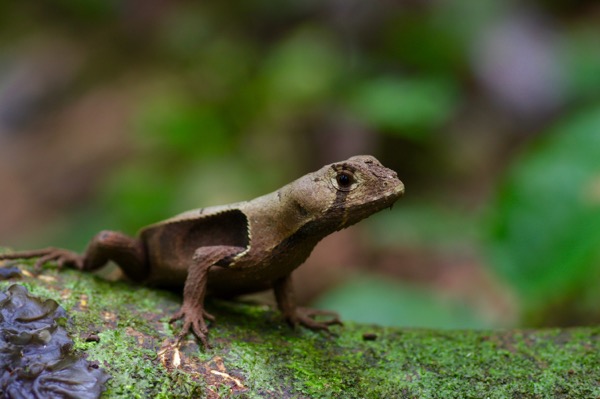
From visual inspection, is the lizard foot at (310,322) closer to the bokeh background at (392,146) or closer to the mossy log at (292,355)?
the mossy log at (292,355)

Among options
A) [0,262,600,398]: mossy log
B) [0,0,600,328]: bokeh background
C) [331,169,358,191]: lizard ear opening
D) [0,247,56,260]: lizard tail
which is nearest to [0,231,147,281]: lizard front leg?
[0,247,56,260]: lizard tail

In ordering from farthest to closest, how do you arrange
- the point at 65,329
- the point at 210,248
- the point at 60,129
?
the point at 60,129 → the point at 210,248 → the point at 65,329

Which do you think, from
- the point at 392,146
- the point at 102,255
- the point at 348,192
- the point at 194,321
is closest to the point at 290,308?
the point at 194,321

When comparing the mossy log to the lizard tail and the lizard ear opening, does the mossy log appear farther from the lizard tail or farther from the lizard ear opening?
the lizard ear opening

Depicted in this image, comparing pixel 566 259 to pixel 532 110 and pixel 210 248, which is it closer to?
pixel 210 248

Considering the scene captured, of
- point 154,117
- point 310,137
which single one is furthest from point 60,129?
point 310,137

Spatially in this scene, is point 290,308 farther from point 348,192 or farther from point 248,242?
point 348,192
